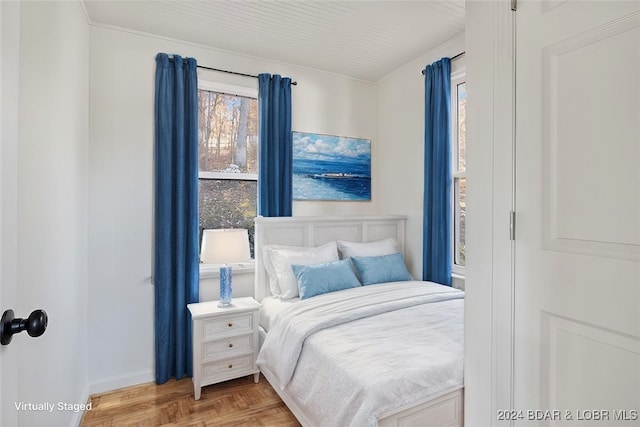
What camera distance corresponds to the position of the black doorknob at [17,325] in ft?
2.26

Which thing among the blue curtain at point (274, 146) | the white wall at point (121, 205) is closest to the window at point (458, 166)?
the blue curtain at point (274, 146)

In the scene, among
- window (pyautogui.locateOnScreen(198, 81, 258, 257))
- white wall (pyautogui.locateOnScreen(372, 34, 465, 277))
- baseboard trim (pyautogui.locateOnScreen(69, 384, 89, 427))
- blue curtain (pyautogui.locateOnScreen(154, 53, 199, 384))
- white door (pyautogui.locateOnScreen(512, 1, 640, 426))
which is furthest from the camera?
white wall (pyautogui.locateOnScreen(372, 34, 465, 277))

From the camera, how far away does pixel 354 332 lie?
1.89m

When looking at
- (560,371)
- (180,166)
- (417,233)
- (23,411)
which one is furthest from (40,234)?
(417,233)

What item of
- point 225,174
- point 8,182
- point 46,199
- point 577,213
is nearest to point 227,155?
point 225,174

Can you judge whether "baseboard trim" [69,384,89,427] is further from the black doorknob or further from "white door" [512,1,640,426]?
"white door" [512,1,640,426]

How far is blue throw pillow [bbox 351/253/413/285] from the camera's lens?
2.87 metres

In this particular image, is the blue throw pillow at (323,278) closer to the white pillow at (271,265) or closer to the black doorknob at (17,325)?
the white pillow at (271,265)

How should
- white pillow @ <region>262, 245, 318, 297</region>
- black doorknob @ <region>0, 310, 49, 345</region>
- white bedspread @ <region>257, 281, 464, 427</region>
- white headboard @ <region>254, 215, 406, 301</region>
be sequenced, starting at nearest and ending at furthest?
black doorknob @ <region>0, 310, 49, 345</region> < white bedspread @ <region>257, 281, 464, 427</region> < white pillow @ <region>262, 245, 318, 297</region> < white headboard @ <region>254, 215, 406, 301</region>

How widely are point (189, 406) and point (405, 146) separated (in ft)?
9.26

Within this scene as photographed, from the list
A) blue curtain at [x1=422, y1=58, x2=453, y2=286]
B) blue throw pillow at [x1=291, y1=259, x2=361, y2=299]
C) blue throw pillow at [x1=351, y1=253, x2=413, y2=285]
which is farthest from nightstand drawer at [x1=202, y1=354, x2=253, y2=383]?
blue curtain at [x1=422, y1=58, x2=453, y2=286]

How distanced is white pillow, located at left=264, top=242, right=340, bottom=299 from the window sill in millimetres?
221

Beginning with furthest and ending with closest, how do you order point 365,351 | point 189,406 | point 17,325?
point 189,406
point 365,351
point 17,325

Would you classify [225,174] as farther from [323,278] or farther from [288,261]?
[323,278]
